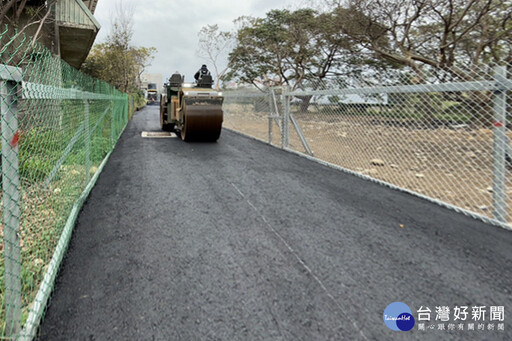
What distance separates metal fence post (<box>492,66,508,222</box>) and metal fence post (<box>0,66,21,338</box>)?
4.38m

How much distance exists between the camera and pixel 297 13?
70.0ft

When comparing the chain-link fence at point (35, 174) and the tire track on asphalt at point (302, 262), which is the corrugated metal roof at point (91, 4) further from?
the tire track on asphalt at point (302, 262)

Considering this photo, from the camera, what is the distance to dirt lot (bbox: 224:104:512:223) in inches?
225

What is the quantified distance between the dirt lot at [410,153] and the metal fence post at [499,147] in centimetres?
105

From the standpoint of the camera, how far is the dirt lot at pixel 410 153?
225 inches

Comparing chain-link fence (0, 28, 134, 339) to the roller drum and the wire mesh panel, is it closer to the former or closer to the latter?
the roller drum

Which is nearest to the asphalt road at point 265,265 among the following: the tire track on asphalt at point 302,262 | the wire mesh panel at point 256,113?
the tire track on asphalt at point 302,262

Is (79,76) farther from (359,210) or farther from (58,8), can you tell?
(58,8)

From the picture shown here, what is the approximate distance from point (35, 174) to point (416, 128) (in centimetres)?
637

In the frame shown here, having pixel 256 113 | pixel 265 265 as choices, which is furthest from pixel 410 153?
pixel 265 265

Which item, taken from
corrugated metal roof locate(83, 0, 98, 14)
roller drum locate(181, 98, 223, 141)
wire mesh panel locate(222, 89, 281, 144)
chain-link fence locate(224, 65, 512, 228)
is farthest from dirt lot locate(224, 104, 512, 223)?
corrugated metal roof locate(83, 0, 98, 14)

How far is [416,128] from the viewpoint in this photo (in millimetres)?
6418

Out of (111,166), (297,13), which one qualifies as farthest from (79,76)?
(297,13)

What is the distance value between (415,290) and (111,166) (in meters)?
5.71
